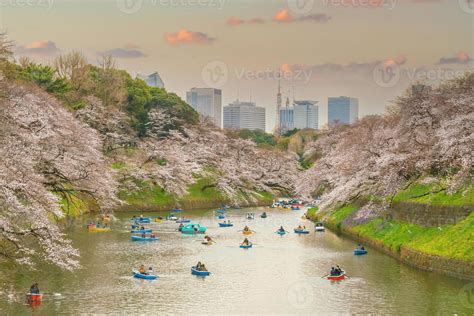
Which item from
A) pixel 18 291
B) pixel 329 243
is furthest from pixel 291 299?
pixel 329 243

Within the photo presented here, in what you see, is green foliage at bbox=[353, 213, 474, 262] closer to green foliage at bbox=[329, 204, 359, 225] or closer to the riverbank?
the riverbank

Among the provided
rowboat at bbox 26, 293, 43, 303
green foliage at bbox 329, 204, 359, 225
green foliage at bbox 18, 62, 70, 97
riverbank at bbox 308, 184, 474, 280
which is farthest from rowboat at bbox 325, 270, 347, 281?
green foliage at bbox 18, 62, 70, 97

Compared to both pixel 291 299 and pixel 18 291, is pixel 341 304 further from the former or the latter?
pixel 18 291

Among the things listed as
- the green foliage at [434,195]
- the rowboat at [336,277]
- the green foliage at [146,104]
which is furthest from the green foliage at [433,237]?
the green foliage at [146,104]

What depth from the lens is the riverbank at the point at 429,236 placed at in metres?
42.3

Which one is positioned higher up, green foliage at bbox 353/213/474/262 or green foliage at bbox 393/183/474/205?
green foliage at bbox 393/183/474/205

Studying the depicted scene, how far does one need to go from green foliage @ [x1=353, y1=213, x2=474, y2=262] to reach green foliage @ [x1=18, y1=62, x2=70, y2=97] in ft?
170

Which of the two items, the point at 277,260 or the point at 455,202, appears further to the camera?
the point at 277,260

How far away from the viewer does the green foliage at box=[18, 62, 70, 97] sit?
3541 inches

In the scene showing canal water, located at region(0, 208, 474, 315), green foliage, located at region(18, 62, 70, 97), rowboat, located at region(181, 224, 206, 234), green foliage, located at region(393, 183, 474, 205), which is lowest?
canal water, located at region(0, 208, 474, 315)

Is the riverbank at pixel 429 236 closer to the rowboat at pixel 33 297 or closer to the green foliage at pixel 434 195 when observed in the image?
the green foliage at pixel 434 195

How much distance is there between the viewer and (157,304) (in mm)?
36406

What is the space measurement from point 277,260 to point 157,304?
17.8 metres

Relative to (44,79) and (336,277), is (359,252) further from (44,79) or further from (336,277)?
(44,79)
